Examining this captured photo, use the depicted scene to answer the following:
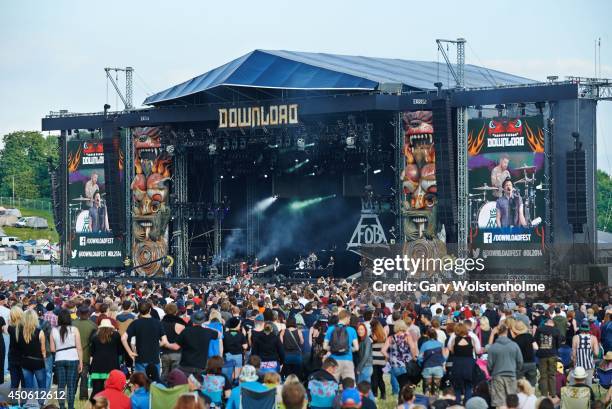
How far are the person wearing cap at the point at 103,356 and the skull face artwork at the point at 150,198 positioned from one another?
111ft

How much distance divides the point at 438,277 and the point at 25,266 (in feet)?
89.3

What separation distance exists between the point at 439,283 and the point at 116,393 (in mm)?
22589

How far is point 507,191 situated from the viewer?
1640 inches

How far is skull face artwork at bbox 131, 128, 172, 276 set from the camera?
5000 cm

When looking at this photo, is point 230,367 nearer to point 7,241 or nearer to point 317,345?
point 317,345

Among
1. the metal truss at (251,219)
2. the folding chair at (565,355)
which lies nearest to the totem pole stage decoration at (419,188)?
the metal truss at (251,219)

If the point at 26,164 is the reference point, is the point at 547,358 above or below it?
below

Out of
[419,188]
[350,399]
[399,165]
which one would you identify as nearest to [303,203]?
[399,165]

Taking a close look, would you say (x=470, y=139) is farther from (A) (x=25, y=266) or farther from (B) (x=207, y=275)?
(A) (x=25, y=266)

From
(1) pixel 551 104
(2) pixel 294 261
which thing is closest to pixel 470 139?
(1) pixel 551 104

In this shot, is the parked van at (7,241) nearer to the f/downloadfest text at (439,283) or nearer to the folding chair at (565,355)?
the f/downloadfest text at (439,283)

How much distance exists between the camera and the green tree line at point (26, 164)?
4739 inches

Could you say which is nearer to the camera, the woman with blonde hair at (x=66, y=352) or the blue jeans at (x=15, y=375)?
the woman with blonde hair at (x=66, y=352)

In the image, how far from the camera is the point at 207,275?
5056 cm
